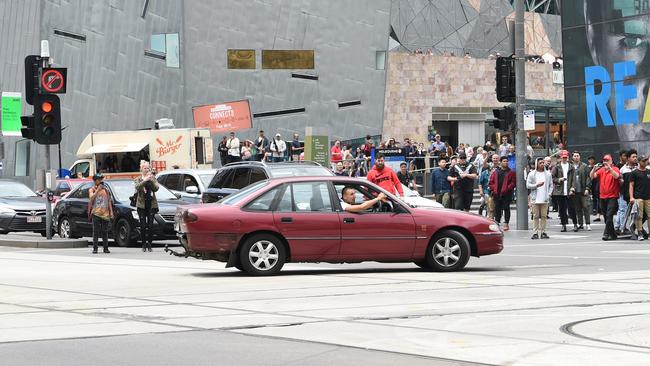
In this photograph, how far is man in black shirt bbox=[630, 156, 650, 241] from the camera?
2515 cm

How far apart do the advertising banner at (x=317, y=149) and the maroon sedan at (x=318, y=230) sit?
78.1ft

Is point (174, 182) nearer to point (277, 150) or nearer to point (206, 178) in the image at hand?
point (206, 178)

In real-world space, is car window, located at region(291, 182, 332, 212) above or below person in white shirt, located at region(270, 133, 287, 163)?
below

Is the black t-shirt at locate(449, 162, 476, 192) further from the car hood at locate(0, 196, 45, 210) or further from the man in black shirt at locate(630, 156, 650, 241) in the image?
the car hood at locate(0, 196, 45, 210)

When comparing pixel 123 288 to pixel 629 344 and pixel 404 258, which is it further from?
pixel 629 344

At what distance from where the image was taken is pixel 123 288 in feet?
50.5

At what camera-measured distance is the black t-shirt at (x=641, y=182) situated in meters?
25.1

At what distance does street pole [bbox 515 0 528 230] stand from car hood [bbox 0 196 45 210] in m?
11.6

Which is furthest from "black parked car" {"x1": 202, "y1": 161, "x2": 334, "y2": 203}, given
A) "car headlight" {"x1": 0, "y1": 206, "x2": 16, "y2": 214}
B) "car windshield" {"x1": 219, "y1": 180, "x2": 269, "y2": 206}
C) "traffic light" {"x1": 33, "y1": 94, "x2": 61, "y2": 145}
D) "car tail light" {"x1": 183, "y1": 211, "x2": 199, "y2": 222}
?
"car headlight" {"x1": 0, "y1": 206, "x2": 16, "y2": 214}

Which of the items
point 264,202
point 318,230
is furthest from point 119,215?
point 318,230

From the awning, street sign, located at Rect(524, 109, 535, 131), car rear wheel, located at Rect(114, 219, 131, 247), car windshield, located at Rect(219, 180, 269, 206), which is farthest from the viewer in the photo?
the awning

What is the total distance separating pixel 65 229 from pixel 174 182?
2759 millimetres

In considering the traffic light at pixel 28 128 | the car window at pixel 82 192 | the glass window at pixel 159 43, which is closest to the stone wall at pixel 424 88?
the glass window at pixel 159 43

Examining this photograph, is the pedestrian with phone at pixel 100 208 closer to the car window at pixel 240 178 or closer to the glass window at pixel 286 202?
the car window at pixel 240 178
